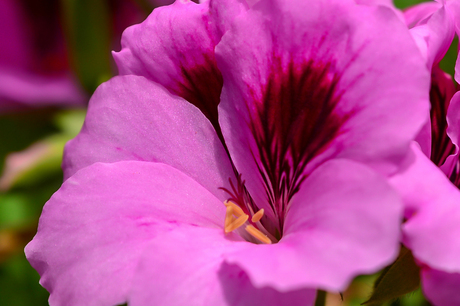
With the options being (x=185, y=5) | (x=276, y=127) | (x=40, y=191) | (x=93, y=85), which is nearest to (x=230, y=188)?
(x=276, y=127)

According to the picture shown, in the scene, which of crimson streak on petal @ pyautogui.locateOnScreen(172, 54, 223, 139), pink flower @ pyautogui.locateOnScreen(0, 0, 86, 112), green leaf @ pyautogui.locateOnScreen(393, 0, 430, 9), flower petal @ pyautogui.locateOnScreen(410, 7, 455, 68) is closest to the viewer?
flower petal @ pyautogui.locateOnScreen(410, 7, 455, 68)

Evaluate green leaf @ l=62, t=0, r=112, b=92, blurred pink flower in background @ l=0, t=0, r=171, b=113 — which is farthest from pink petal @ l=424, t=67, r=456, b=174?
blurred pink flower in background @ l=0, t=0, r=171, b=113

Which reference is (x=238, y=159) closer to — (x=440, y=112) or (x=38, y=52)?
(x=440, y=112)

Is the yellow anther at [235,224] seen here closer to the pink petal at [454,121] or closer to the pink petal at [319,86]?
the pink petal at [319,86]

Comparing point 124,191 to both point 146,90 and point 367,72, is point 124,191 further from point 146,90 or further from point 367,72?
point 367,72

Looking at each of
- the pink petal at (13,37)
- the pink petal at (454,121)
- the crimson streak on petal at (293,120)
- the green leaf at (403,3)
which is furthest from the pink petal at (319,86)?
the pink petal at (13,37)

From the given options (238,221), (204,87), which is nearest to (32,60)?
(204,87)

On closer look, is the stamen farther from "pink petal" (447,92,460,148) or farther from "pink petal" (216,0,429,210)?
"pink petal" (447,92,460,148)
